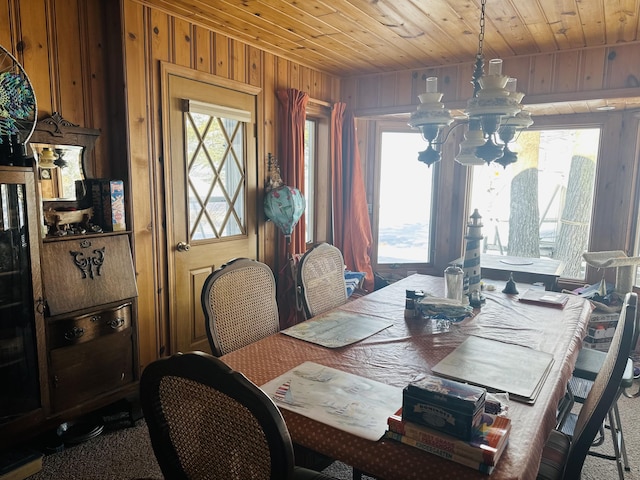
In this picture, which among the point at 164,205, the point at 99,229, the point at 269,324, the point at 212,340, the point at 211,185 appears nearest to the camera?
the point at 212,340

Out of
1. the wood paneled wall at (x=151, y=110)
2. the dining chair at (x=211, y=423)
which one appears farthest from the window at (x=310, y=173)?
the dining chair at (x=211, y=423)

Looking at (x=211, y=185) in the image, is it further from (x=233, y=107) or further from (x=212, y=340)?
(x=212, y=340)

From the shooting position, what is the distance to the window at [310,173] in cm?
428

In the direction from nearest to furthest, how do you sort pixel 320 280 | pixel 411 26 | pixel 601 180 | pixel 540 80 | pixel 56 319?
pixel 56 319
pixel 320 280
pixel 411 26
pixel 540 80
pixel 601 180

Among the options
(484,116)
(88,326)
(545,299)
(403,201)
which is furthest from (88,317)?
(403,201)

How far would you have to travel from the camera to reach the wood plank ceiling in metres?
2.58

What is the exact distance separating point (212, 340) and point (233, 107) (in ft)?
6.62

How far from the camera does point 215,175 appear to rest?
3260 millimetres

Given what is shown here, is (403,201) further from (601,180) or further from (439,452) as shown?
(439,452)

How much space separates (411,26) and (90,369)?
9.19 feet

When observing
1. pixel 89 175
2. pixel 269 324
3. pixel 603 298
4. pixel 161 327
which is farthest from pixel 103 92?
pixel 603 298

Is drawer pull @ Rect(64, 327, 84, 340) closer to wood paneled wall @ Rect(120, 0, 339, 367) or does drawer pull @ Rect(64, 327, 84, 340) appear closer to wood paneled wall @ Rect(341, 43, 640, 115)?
wood paneled wall @ Rect(120, 0, 339, 367)

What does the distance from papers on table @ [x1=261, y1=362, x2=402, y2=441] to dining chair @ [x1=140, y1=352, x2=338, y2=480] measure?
0.35 meters

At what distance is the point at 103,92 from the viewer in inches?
102
